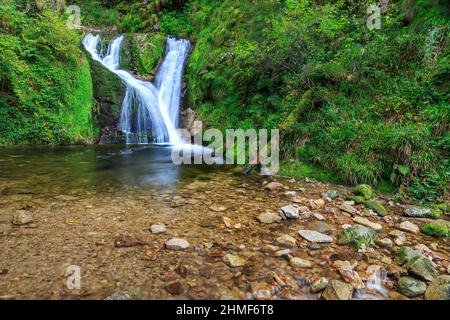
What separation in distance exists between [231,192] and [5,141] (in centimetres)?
802

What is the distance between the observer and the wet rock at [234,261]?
2.53 metres

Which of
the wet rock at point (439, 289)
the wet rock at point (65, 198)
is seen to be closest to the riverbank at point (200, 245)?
the wet rock at point (65, 198)

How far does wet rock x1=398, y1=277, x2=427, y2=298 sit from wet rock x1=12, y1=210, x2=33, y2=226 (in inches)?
160

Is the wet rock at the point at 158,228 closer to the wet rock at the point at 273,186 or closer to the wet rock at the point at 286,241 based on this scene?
the wet rock at the point at 286,241

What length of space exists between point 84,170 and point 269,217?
4.35 m

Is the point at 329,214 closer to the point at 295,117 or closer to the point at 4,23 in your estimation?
the point at 295,117

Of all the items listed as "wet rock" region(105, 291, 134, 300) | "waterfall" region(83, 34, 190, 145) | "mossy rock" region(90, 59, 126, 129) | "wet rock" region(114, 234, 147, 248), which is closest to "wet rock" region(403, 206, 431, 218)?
"wet rock" region(114, 234, 147, 248)

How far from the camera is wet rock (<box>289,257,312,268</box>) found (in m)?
2.52

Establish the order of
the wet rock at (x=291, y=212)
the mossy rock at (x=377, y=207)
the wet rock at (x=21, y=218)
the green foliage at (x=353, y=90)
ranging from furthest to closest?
the green foliage at (x=353, y=90) < the mossy rock at (x=377, y=207) < the wet rock at (x=291, y=212) < the wet rock at (x=21, y=218)

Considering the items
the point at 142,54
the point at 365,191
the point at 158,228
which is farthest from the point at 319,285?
the point at 142,54

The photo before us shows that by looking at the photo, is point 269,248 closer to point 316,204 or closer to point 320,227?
point 320,227

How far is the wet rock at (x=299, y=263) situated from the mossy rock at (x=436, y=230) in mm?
1785

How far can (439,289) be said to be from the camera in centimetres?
209

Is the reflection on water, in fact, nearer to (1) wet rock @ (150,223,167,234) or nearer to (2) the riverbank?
(2) the riverbank
